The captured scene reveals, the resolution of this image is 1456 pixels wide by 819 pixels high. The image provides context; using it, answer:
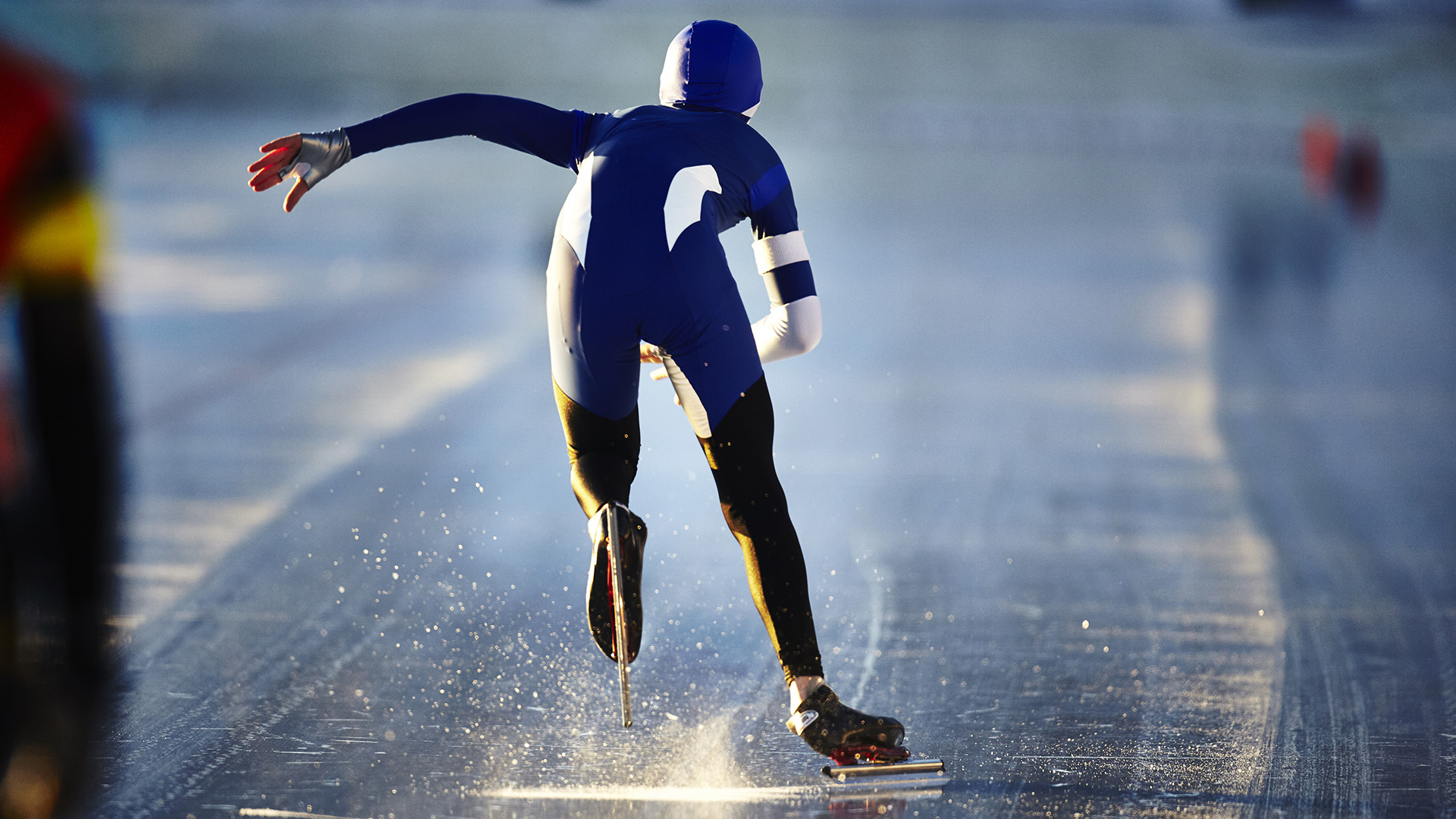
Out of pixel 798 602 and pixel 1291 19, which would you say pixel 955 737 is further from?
pixel 1291 19

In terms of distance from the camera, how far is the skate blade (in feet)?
11.1

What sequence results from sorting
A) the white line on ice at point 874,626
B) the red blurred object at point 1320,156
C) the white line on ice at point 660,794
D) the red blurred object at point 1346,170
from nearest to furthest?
the white line on ice at point 660,794 → the white line on ice at point 874,626 → the red blurred object at point 1346,170 → the red blurred object at point 1320,156

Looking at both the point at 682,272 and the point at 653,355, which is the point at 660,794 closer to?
the point at 653,355

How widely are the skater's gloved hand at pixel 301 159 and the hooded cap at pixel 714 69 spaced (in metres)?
0.81

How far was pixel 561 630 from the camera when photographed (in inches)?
176

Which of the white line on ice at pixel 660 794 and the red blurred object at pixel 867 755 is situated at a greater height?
the red blurred object at pixel 867 755

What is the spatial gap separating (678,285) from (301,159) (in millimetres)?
975

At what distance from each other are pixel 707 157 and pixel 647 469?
3.23 meters

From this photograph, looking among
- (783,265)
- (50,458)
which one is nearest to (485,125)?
(783,265)

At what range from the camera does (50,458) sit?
1052mm

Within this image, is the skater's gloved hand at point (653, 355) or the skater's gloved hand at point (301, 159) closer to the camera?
the skater's gloved hand at point (301, 159)

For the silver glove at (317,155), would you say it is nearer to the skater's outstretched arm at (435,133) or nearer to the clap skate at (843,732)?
the skater's outstretched arm at (435,133)

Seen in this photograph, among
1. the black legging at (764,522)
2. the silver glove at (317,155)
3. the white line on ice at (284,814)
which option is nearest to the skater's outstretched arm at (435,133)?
the silver glove at (317,155)

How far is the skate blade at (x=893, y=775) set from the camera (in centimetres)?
338
